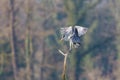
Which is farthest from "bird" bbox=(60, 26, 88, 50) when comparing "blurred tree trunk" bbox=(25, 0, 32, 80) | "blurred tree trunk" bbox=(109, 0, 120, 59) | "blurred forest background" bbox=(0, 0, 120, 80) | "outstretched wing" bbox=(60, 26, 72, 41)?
"blurred tree trunk" bbox=(109, 0, 120, 59)

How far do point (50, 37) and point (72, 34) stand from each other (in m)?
22.1

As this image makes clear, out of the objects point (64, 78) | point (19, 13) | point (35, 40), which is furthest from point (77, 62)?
Result: point (64, 78)

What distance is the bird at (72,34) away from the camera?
1761 mm

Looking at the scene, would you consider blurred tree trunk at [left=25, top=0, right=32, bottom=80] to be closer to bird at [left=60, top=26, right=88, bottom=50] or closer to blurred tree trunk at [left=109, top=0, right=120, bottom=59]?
blurred tree trunk at [left=109, top=0, right=120, bottom=59]

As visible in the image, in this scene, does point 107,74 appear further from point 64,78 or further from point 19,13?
point 64,78

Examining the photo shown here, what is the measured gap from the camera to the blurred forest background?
18875 mm

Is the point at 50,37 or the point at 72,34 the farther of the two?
the point at 50,37

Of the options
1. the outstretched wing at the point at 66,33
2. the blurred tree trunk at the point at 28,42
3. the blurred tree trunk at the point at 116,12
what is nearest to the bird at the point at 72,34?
the outstretched wing at the point at 66,33

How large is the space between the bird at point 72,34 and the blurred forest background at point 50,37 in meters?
16.2

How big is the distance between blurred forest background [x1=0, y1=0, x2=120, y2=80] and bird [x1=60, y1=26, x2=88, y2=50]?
637 inches

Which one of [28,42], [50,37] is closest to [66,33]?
[28,42]

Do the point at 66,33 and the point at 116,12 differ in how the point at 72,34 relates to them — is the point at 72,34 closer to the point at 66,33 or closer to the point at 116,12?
the point at 66,33

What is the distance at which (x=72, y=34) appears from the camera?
1768mm

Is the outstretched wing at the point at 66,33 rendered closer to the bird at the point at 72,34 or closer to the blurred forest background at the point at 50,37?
the bird at the point at 72,34
